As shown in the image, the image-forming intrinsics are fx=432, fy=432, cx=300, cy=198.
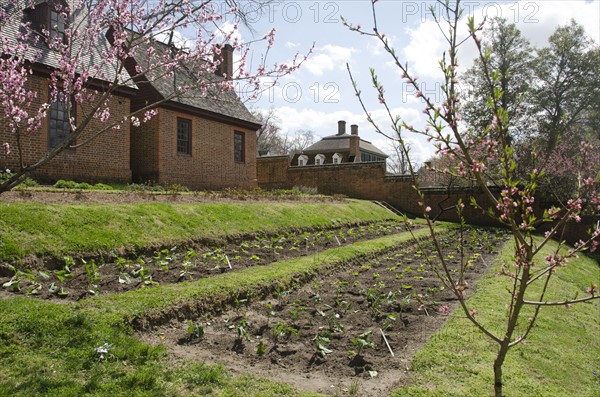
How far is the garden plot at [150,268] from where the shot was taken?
19.4ft

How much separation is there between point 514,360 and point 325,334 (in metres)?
2.12

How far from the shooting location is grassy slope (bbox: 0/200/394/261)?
7141 mm

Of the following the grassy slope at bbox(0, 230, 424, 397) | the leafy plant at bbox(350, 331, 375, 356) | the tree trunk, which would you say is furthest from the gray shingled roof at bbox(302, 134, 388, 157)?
the tree trunk

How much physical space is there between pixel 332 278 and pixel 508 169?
6.14 m

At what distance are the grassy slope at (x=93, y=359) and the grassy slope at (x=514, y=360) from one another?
1.38 metres

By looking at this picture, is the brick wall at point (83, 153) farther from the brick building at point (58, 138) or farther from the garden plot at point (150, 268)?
the garden plot at point (150, 268)

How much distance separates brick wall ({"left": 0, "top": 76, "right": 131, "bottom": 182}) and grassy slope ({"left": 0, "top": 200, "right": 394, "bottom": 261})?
15.3 ft

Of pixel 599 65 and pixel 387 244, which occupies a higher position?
pixel 599 65

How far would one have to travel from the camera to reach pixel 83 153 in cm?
1527

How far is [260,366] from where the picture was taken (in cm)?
445

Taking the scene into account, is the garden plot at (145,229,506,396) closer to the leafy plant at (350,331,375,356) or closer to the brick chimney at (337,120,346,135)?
the leafy plant at (350,331,375,356)

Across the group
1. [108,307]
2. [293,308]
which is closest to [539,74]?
[293,308]

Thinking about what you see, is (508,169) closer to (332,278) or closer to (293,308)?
(293,308)

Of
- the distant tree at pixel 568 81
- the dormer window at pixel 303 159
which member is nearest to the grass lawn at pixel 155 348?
the distant tree at pixel 568 81
